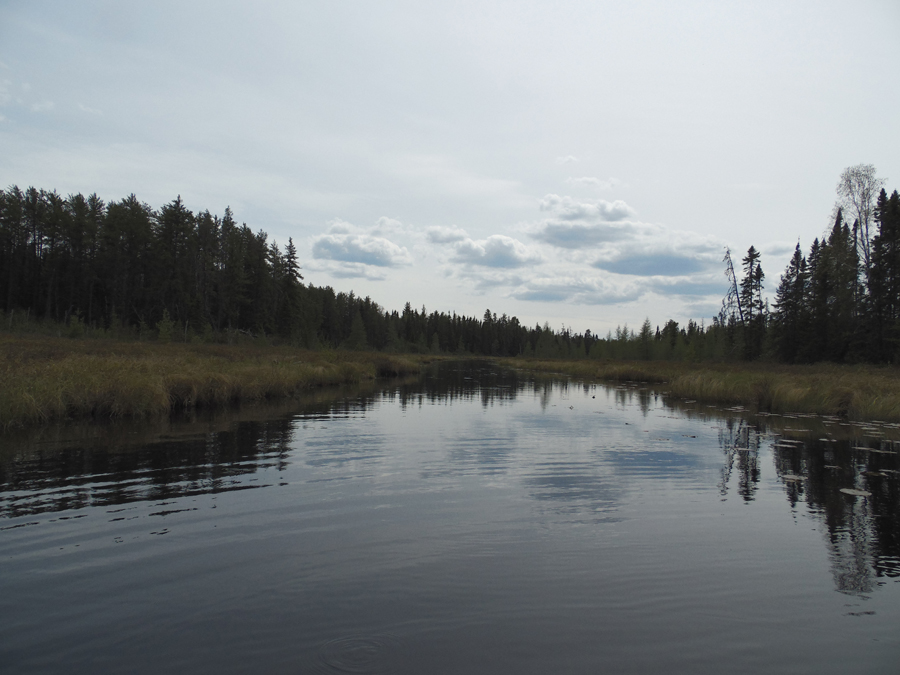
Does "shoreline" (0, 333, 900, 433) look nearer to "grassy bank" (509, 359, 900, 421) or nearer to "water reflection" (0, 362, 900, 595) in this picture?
"grassy bank" (509, 359, 900, 421)

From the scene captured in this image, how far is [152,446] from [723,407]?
24135mm

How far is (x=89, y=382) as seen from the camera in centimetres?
1473

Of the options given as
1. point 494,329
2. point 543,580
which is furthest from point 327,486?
point 494,329

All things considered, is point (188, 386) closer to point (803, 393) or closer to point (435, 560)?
point (435, 560)

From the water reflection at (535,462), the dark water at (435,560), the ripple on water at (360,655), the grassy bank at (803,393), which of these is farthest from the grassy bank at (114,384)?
the grassy bank at (803,393)

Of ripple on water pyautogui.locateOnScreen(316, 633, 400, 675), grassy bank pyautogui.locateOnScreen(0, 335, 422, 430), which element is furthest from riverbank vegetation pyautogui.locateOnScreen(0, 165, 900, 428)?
ripple on water pyautogui.locateOnScreen(316, 633, 400, 675)

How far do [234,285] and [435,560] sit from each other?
67.2 m

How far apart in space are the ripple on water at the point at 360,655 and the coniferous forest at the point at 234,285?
127 feet

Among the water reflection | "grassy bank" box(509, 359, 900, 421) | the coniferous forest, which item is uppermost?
the coniferous forest

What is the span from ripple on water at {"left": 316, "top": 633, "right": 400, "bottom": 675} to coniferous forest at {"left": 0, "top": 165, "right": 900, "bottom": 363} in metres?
38.6

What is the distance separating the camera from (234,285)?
6612cm

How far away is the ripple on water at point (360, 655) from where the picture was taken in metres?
3.83

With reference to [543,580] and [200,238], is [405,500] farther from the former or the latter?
[200,238]

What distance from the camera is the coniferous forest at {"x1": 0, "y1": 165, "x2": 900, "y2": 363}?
1656 inches
